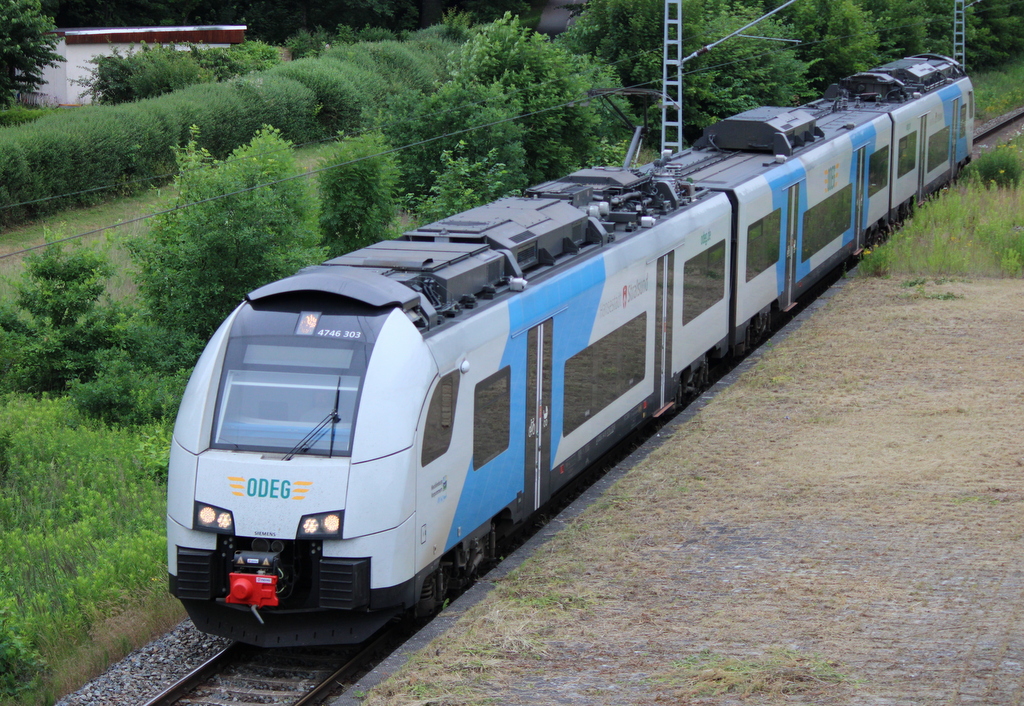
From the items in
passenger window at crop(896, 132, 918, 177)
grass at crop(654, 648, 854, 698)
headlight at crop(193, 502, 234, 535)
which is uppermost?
passenger window at crop(896, 132, 918, 177)

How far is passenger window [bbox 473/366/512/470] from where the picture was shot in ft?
33.4

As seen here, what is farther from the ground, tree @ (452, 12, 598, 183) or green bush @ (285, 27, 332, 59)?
green bush @ (285, 27, 332, 59)

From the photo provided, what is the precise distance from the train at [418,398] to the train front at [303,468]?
1 cm

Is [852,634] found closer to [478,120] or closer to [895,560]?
[895,560]

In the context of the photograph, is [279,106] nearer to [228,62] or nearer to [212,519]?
[228,62]

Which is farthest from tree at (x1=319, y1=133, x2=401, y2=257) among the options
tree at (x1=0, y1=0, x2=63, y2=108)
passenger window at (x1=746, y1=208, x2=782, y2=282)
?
tree at (x1=0, y1=0, x2=63, y2=108)

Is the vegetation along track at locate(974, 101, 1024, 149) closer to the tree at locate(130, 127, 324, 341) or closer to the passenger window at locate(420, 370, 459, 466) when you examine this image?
A: the tree at locate(130, 127, 324, 341)

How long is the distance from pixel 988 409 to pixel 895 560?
527 centimetres

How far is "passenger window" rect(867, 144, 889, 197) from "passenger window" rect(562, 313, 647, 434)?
10.9 metres

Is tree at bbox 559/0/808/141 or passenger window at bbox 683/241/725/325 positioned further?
tree at bbox 559/0/808/141

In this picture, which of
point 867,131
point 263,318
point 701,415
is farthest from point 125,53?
point 263,318

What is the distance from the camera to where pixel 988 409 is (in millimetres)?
14984

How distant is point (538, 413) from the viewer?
11.4 metres

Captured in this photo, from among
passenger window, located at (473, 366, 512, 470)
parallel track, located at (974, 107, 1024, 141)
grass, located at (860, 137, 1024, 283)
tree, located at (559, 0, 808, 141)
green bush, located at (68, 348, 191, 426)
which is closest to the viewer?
passenger window, located at (473, 366, 512, 470)
